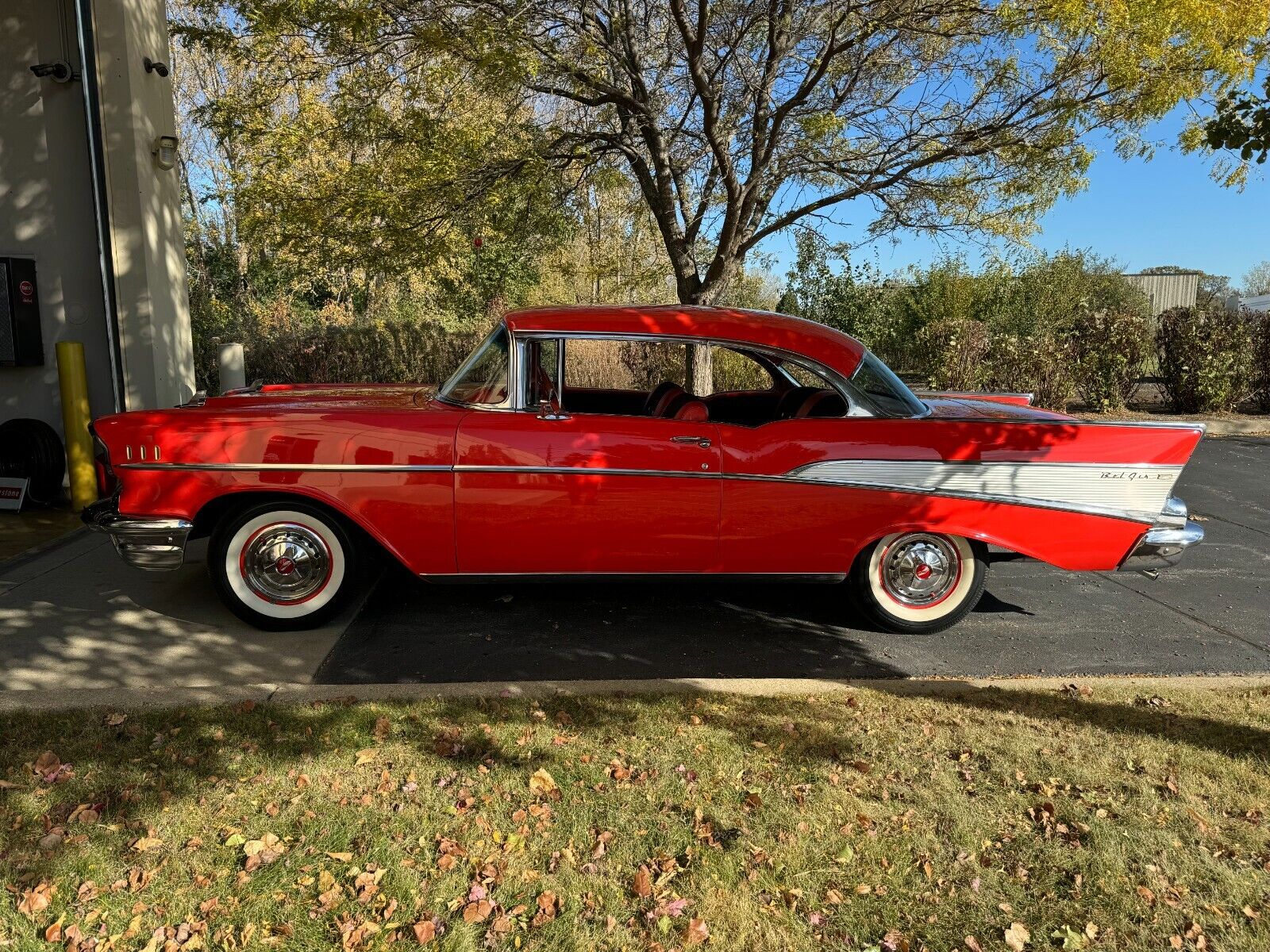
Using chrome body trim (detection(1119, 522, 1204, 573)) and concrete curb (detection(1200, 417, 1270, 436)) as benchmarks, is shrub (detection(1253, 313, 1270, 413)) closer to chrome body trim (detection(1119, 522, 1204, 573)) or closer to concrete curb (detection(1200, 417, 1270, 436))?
concrete curb (detection(1200, 417, 1270, 436))

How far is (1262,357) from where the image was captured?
13297mm

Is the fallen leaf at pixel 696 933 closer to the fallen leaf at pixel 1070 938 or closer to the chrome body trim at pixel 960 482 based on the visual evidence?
the fallen leaf at pixel 1070 938

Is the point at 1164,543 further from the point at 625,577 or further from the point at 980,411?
the point at 625,577

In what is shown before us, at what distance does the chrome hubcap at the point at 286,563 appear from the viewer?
4.36 m

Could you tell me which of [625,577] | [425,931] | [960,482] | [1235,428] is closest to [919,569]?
[960,482]

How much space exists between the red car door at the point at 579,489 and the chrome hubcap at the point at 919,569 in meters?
1.00

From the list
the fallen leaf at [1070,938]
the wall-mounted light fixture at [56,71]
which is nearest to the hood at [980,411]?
the fallen leaf at [1070,938]

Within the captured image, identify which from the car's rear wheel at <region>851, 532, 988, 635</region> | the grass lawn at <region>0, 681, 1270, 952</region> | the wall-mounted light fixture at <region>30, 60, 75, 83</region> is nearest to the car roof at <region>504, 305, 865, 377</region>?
the car's rear wheel at <region>851, 532, 988, 635</region>

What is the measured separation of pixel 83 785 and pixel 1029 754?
3.35 metres

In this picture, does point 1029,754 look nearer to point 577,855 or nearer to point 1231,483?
point 577,855

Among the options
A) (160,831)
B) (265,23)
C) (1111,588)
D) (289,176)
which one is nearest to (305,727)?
(160,831)

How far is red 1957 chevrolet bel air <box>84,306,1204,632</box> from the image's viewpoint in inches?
166

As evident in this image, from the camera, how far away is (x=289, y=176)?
10562 millimetres

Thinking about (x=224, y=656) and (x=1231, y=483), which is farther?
(x=1231, y=483)
